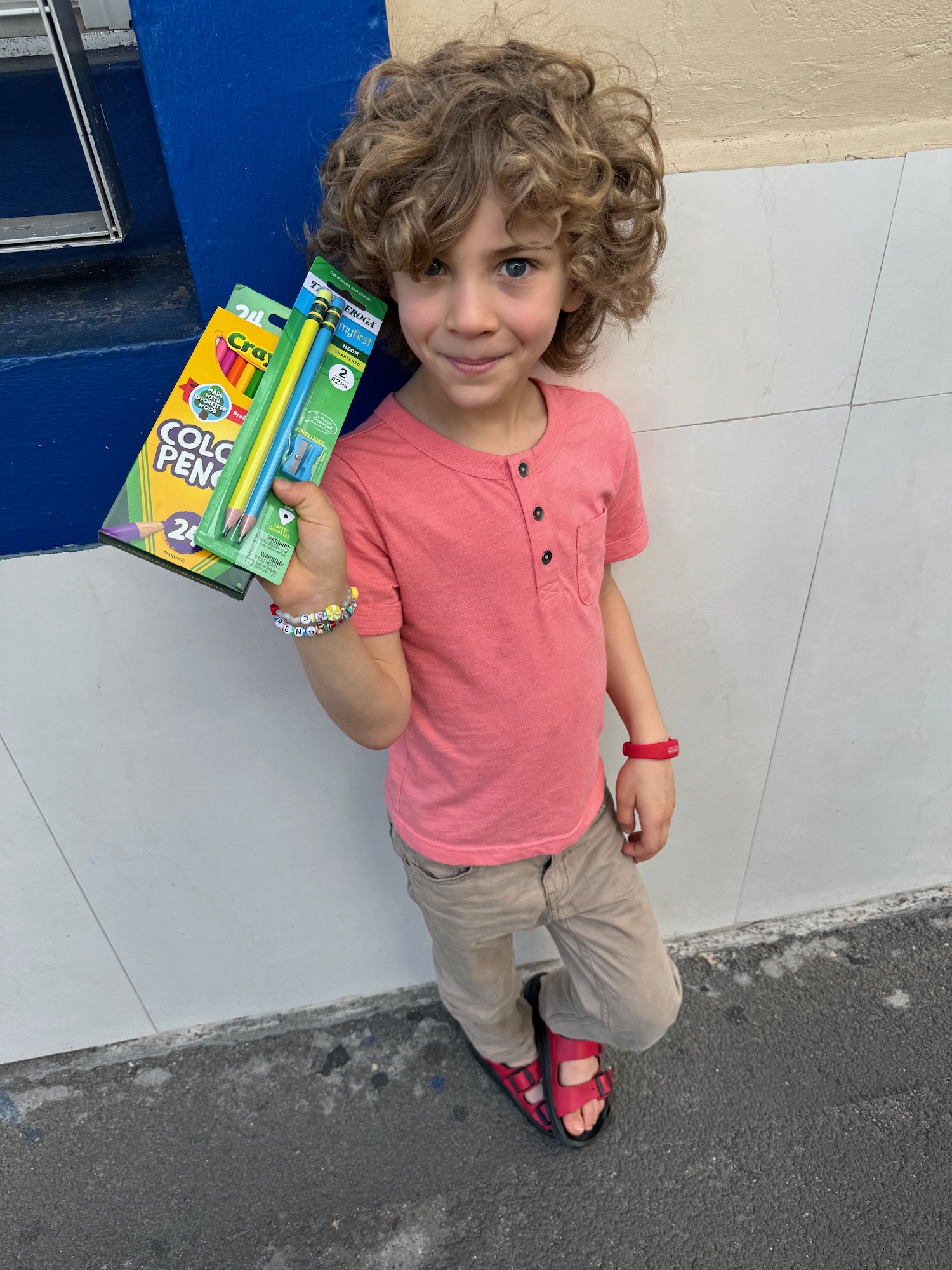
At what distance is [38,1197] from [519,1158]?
2.68 feet

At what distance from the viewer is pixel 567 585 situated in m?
1.04

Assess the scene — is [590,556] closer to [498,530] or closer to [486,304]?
[498,530]

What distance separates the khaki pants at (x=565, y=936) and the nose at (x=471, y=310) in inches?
27.7

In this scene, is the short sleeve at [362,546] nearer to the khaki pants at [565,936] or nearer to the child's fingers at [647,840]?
the khaki pants at [565,936]

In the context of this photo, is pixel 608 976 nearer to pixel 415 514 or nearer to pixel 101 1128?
pixel 415 514

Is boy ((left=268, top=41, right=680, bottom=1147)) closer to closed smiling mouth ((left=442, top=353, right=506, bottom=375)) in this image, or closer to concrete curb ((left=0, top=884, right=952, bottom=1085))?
closed smiling mouth ((left=442, top=353, right=506, bottom=375))

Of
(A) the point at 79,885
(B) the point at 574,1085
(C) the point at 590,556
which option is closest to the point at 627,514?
(C) the point at 590,556

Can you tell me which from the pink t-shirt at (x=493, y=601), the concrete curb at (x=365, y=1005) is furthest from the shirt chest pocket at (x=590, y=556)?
the concrete curb at (x=365, y=1005)

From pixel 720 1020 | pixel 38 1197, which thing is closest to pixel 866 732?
pixel 720 1020

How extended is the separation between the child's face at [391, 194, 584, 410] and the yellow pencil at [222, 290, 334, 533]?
0.30 ft

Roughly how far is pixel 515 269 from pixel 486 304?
0.20ft

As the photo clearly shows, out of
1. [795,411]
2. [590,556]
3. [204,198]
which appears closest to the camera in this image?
[204,198]

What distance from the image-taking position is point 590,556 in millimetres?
1065

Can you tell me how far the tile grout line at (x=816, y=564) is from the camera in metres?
1.12
